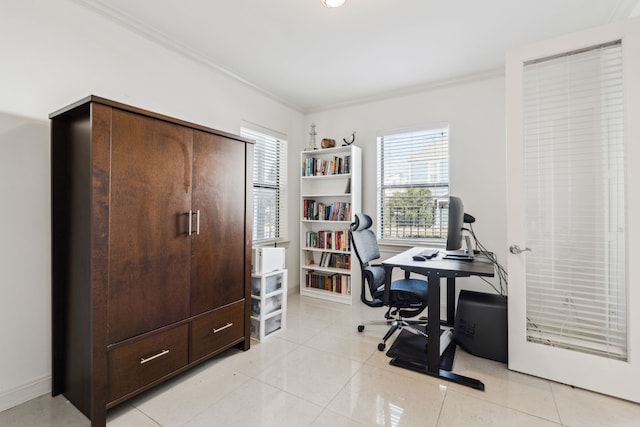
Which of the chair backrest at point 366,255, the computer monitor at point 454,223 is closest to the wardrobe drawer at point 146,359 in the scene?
the chair backrest at point 366,255

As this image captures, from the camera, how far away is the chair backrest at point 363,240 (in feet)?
8.65

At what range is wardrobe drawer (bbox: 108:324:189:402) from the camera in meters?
1.65

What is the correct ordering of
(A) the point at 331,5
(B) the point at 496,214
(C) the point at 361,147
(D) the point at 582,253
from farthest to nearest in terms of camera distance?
(C) the point at 361,147 < (B) the point at 496,214 < (A) the point at 331,5 < (D) the point at 582,253

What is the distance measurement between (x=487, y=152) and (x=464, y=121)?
0.45 metres

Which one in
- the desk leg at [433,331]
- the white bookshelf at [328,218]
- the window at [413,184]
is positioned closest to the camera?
the desk leg at [433,331]

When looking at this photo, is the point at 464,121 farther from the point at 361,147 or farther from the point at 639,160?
the point at 639,160

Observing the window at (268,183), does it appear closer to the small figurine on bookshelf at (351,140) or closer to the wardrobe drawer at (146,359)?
the small figurine on bookshelf at (351,140)

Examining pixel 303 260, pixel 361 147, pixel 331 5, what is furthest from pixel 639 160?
pixel 303 260

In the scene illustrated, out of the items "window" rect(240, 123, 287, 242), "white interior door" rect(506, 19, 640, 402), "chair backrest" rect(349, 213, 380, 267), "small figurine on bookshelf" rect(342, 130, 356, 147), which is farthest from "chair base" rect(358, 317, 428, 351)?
"small figurine on bookshelf" rect(342, 130, 356, 147)

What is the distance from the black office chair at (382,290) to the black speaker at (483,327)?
0.30 m

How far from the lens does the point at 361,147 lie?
4.00 meters

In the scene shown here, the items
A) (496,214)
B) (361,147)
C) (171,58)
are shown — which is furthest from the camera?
(361,147)

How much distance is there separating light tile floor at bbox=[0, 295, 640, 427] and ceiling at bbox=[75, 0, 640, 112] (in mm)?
2715

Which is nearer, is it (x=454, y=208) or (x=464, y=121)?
(x=454, y=208)
